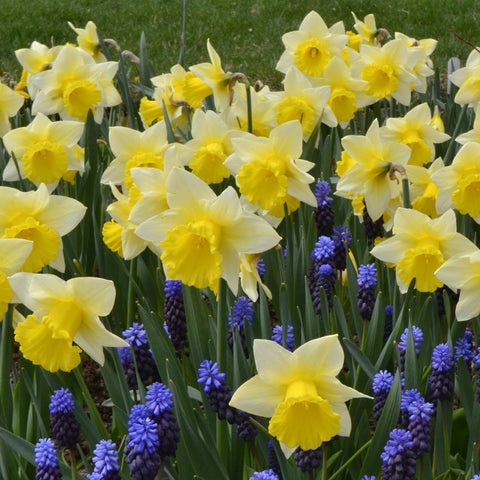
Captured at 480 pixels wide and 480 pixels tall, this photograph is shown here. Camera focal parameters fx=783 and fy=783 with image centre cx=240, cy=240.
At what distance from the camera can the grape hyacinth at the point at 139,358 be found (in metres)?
1.62

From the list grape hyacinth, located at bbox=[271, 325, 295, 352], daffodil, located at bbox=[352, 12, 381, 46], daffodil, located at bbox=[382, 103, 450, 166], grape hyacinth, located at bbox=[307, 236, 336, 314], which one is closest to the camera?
grape hyacinth, located at bbox=[271, 325, 295, 352]

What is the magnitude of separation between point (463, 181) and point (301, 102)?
728mm

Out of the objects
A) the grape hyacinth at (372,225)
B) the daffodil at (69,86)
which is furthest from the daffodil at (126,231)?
the daffodil at (69,86)

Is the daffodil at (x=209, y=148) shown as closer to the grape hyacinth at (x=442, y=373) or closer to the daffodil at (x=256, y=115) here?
the daffodil at (x=256, y=115)

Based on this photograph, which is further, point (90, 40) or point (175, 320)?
point (90, 40)

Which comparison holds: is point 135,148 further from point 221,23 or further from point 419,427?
point 221,23

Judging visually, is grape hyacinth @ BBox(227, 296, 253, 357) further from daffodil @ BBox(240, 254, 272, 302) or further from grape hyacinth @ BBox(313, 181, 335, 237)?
grape hyacinth @ BBox(313, 181, 335, 237)

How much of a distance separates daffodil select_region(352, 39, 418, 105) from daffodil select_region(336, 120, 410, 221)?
2.72ft

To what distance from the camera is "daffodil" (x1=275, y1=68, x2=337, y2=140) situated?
254cm

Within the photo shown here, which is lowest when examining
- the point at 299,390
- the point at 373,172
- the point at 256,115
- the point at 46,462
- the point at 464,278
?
the point at 46,462

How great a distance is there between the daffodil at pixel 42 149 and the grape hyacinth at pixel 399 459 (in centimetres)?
145

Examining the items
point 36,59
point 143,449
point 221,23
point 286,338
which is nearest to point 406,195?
point 286,338

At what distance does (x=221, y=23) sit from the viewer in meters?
6.38

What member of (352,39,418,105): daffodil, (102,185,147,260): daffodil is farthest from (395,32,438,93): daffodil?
(102,185,147,260): daffodil
